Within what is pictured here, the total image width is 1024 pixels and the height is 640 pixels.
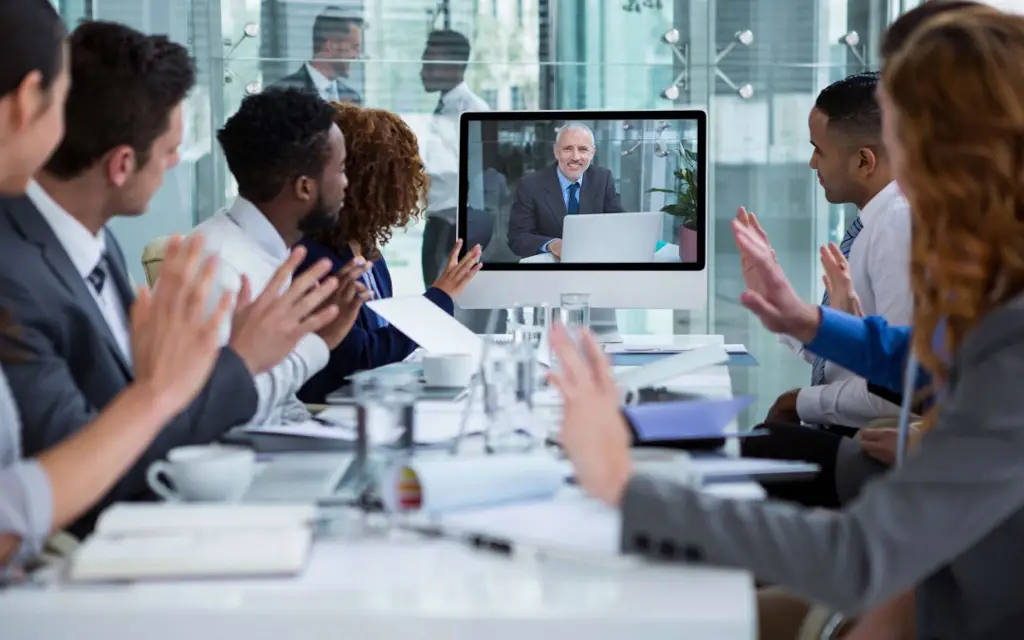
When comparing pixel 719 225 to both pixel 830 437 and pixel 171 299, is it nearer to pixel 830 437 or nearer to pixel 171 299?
pixel 830 437

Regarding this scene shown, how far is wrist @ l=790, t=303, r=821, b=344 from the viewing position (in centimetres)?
192

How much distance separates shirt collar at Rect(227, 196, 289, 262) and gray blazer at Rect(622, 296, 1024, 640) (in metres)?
1.57

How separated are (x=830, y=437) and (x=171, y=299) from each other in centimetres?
160

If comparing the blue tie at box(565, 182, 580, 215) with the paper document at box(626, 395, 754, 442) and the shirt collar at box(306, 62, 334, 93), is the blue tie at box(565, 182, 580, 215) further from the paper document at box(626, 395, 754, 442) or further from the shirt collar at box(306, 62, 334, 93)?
the shirt collar at box(306, 62, 334, 93)

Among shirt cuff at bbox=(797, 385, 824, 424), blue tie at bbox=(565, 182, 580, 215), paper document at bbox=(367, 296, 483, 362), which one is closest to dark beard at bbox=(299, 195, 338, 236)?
paper document at bbox=(367, 296, 483, 362)

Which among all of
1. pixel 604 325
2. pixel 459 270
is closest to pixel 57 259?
pixel 459 270

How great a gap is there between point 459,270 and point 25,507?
72.4 inches

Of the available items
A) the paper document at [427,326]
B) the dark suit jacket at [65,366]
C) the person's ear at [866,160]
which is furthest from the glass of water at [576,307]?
the dark suit jacket at [65,366]

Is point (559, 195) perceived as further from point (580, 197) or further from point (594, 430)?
point (594, 430)

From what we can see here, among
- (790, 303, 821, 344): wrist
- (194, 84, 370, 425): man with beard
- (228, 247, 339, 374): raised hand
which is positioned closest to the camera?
(228, 247, 339, 374): raised hand

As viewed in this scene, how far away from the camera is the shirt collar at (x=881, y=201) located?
270 cm

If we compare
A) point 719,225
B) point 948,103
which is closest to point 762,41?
point 719,225

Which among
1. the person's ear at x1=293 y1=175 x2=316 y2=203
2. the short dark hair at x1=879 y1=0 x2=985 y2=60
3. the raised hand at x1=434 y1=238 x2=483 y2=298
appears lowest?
the raised hand at x1=434 y1=238 x2=483 y2=298

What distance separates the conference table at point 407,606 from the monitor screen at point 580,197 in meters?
1.85
